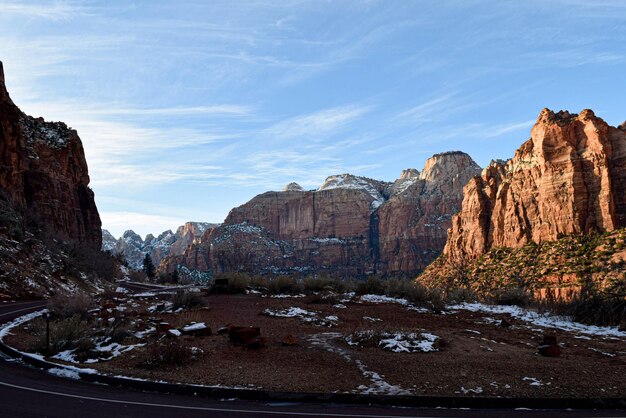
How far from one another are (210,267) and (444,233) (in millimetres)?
93179

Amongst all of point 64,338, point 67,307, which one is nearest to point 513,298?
point 64,338

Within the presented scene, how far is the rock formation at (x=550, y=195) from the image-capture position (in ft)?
200

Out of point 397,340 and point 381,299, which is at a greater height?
point 397,340

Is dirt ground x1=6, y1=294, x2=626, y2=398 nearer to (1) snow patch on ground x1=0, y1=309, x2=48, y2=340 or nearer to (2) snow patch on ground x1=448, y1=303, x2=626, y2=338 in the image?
(1) snow patch on ground x1=0, y1=309, x2=48, y2=340

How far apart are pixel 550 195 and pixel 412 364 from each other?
66142 mm

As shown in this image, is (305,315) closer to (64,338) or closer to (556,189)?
(64,338)

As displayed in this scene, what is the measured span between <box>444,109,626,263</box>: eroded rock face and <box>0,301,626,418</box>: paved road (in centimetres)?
5979

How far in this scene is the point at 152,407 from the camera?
7.56m

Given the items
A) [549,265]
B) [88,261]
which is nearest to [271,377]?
[88,261]

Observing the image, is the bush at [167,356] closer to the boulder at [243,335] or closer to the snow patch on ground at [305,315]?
the boulder at [243,335]

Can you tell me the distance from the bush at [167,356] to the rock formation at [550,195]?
154 ft

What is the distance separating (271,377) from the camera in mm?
9711

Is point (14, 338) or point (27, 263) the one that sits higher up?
point (27, 263)

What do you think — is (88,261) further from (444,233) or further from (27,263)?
(444,233)
